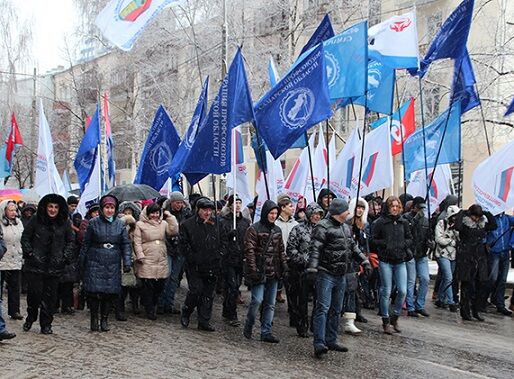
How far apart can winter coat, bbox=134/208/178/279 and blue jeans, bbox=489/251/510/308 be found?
5.24 m

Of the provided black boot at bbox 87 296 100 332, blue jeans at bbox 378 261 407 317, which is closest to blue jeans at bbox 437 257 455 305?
blue jeans at bbox 378 261 407 317

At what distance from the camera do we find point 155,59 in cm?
3375

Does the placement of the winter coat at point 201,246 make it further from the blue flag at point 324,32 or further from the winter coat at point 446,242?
the blue flag at point 324,32

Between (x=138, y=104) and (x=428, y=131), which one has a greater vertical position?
(x=138, y=104)

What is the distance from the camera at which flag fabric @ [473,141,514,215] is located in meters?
11.1

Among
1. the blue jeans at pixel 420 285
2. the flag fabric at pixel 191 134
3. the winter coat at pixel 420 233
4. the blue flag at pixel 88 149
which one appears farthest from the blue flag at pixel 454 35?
the blue flag at pixel 88 149

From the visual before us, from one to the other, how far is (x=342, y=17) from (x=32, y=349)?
76.5 feet

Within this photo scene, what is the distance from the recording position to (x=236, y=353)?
8.41 metres

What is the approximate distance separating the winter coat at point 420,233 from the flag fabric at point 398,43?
2812 mm

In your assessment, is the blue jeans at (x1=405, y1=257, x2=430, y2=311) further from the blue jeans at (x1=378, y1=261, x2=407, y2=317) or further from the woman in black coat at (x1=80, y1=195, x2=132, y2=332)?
the woman in black coat at (x1=80, y1=195, x2=132, y2=332)

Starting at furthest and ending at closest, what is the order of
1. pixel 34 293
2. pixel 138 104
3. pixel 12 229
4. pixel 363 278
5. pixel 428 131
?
pixel 138 104 → pixel 428 131 → pixel 363 278 → pixel 12 229 → pixel 34 293

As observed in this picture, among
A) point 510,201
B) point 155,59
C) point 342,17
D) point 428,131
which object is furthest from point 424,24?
point 510,201

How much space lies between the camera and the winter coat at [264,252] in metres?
9.11

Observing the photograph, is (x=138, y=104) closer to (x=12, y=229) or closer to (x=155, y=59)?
(x=155, y=59)
